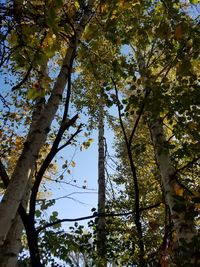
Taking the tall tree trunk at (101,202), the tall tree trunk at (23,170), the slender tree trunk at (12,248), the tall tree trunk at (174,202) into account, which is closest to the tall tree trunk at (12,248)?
the slender tree trunk at (12,248)

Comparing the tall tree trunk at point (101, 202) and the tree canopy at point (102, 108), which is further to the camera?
the tall tree trunk at point (101, 202)

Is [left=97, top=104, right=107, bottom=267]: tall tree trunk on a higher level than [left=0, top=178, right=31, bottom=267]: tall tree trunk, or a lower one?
higher

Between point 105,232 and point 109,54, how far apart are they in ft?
13.1

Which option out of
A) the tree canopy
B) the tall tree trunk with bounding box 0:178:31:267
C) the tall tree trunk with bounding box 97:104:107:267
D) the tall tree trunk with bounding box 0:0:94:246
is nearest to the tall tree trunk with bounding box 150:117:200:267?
the tree canopy

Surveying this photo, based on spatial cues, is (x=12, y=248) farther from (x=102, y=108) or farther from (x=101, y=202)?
(x=102, y=108)

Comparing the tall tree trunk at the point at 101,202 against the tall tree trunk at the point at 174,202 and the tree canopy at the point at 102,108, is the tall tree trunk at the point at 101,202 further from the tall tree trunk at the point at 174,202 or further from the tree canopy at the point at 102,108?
the tall tree trunk at the point at 174,202

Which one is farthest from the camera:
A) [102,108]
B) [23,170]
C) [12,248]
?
[102,108]

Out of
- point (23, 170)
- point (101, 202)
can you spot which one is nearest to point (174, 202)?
point (23, 170)

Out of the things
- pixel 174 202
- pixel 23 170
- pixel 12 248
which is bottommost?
pixel 12 248

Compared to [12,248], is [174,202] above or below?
above

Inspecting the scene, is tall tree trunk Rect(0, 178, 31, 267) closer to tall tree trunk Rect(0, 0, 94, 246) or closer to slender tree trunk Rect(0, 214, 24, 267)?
slender tree trunk Rect(0, 214, 24, 267)

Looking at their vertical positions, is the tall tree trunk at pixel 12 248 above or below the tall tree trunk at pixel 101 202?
below

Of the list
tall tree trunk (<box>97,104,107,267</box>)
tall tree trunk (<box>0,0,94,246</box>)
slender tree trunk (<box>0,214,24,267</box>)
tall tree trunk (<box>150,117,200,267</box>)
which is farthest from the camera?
tall tree trunk (<box>97,104,107,267</box>)

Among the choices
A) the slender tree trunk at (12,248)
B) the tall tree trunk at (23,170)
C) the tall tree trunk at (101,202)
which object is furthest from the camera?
the tall tree trunk at (101,202)
